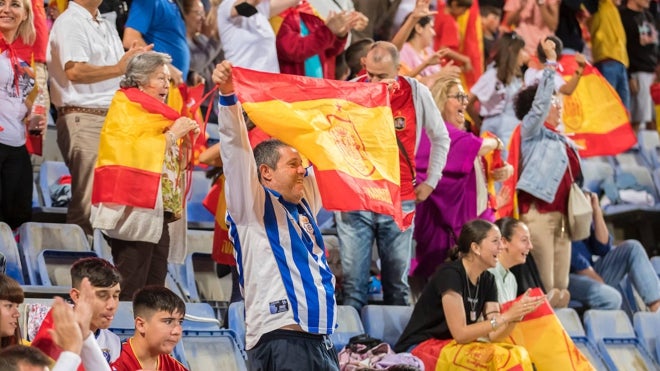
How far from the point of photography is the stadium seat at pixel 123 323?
573 cm

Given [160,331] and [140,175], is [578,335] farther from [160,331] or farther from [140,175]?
[160,331]

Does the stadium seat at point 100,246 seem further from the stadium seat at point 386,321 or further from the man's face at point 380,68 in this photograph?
the man's face at point 380,68

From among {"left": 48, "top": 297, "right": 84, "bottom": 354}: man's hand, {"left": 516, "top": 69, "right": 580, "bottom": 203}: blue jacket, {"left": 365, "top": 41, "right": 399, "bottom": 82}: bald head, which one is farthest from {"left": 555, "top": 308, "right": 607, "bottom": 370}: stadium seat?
{"left": 48, "top": 297, "right": 84, "bottom": 354}: man's hand

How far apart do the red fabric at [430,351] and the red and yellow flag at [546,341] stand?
0.44 m

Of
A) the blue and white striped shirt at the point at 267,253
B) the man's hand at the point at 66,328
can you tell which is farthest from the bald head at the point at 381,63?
the man's hand at the point at 66,328

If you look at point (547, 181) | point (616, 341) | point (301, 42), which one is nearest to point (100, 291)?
point (301, 42)

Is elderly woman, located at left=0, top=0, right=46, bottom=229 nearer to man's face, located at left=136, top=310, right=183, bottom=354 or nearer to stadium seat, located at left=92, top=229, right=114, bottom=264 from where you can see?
stadium seat, located at left=92, top=229, right=114, bottom=264

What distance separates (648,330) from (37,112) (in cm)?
395

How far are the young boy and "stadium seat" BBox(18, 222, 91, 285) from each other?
1.51 metres

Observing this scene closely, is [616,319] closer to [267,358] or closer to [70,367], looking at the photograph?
[267,358]

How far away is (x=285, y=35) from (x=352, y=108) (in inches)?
115

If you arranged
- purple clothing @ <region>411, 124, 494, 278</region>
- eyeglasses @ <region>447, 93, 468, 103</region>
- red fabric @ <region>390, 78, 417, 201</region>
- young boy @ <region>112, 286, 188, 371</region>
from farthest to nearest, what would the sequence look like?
1. eyeglasses @ <region>447, 93, 468, 103</region>
2. purple clothing @ <region>411, 124, 494, 278</region>
3. red fabric @ <region>390, 78, 417, 201</region>
4. young boy @ <region>112, 286, 188, 371</region>

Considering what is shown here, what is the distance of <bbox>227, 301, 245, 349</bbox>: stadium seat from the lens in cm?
614

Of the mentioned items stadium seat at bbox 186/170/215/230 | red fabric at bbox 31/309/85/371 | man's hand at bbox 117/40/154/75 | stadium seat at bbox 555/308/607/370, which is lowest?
stadium seat at bbox 555/308/607/370
